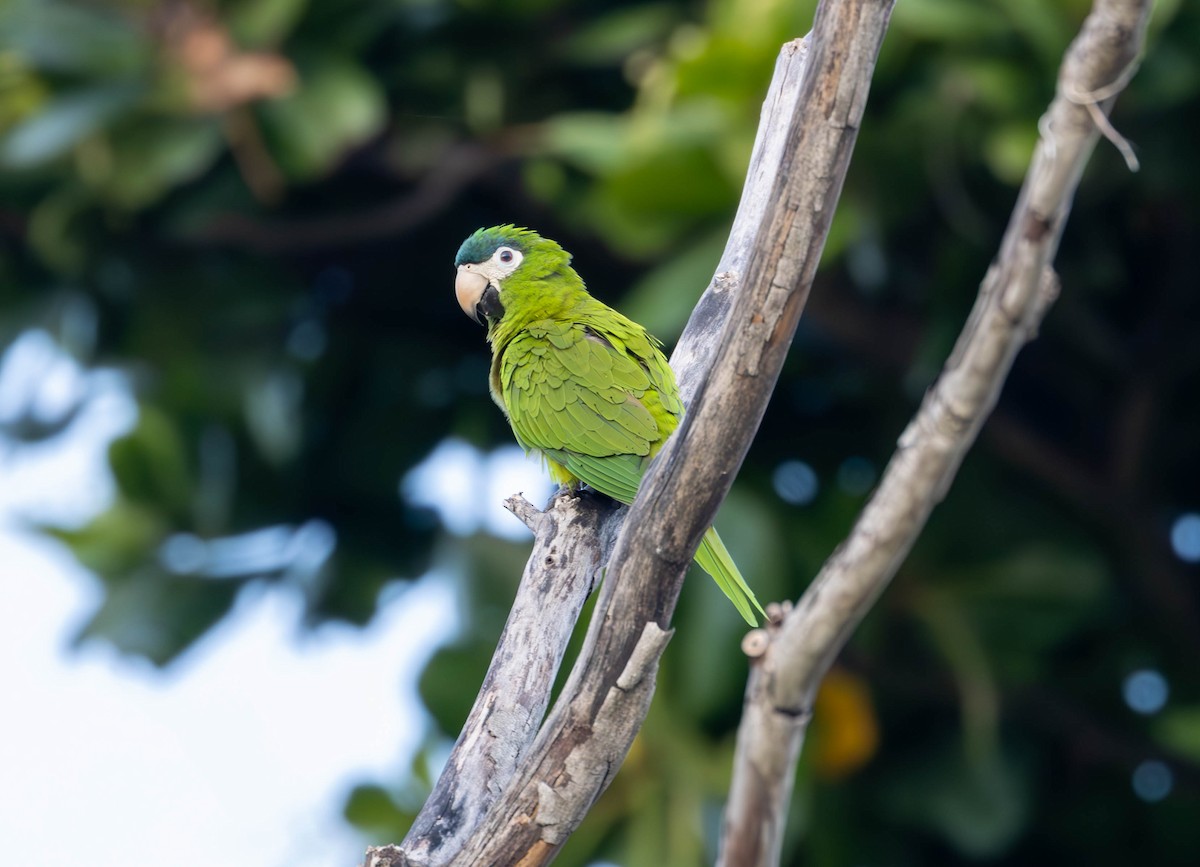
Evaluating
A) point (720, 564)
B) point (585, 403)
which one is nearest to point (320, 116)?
point (585, 403)

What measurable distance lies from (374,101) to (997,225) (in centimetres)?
297

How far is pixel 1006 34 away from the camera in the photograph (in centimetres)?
556

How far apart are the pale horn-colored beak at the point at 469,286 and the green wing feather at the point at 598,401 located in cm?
25

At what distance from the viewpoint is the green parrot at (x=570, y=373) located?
2.84 m

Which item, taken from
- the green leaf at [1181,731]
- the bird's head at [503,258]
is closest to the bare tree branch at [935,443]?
the bird's head at [503,258]

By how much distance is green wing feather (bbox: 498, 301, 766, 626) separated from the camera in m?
2.82

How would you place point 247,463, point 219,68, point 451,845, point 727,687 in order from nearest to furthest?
1. point 451,845
2. point 727,687
3. point 219,68
4. point 247,463

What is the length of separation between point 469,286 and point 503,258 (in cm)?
13

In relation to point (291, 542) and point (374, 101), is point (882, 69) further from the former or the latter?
point (291, 542)

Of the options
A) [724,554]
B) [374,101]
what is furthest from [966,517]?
[724,554]

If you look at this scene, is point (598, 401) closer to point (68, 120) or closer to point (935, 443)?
point (935, 443)

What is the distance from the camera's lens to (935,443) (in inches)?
49.1

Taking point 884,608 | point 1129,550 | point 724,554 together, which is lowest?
point 1129,550

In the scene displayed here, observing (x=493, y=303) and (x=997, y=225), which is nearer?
(x=493, y=303)
